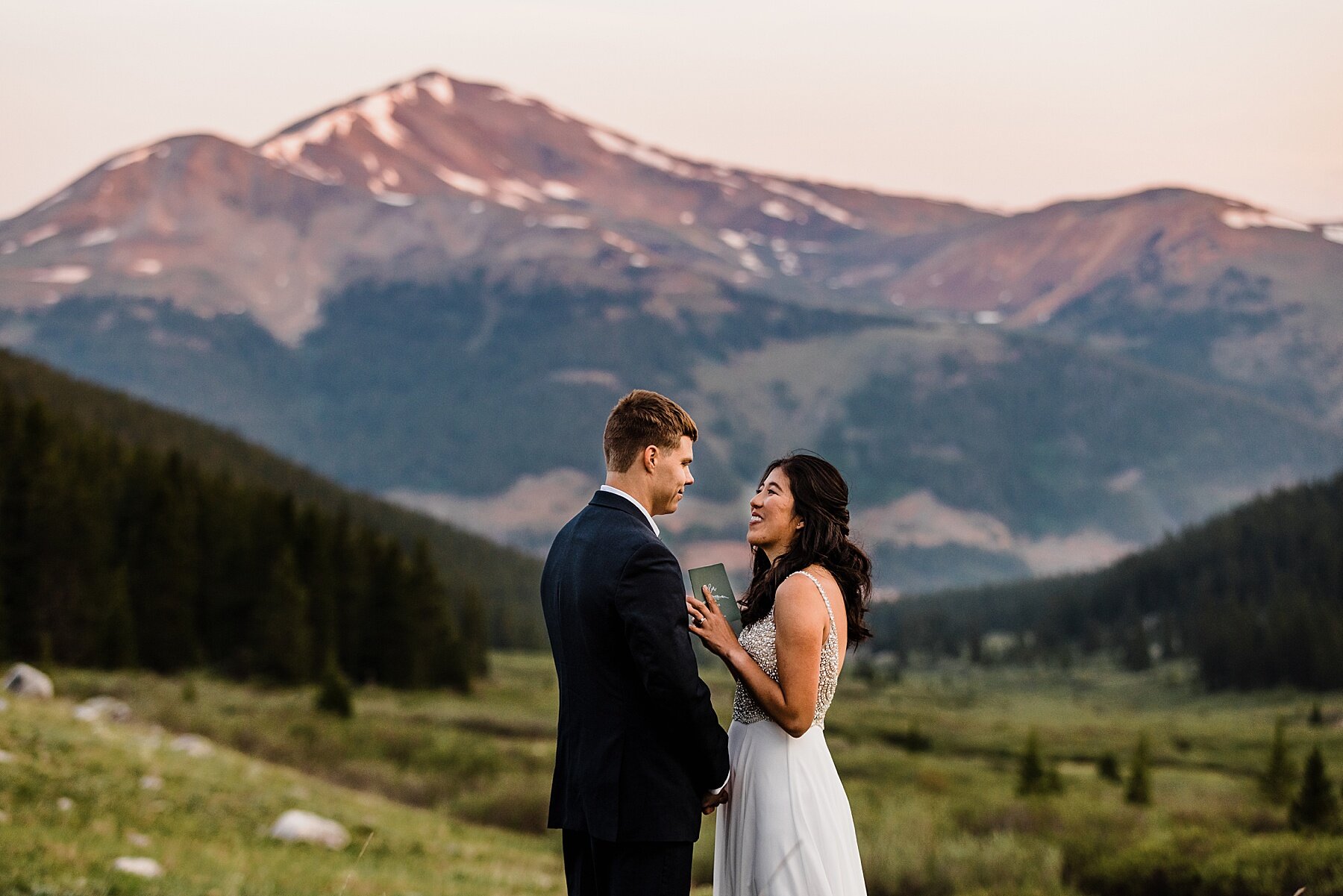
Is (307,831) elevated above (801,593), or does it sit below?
below

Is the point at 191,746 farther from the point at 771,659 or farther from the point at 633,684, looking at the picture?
the point at 633,684

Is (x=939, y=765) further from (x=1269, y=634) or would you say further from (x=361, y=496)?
(x=361, y=496)

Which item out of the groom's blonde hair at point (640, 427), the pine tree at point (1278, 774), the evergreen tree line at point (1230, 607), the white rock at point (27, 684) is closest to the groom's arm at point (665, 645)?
the groom's blonde hair at point (640, 427)

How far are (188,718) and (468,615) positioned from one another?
6372 cm

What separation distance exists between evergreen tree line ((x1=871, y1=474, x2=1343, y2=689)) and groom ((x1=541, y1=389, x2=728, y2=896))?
124 m

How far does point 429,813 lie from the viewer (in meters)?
30.5

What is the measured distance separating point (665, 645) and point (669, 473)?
33.3 inches

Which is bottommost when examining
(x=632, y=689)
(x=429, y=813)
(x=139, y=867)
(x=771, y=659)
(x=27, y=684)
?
(x=429, y=813)

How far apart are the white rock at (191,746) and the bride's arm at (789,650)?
20.0 metres

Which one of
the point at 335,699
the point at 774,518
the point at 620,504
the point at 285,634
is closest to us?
the point at 620,504

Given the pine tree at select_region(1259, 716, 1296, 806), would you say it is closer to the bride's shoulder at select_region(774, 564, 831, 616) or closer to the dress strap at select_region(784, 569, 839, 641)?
the dress strap at select_region(784, 569, 839, 641)

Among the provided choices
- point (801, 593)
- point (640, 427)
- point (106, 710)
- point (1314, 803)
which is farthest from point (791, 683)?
point (106, 710)

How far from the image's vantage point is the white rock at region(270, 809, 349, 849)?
1788 cm

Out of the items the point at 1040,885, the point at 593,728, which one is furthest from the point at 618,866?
the point at 1040,885
